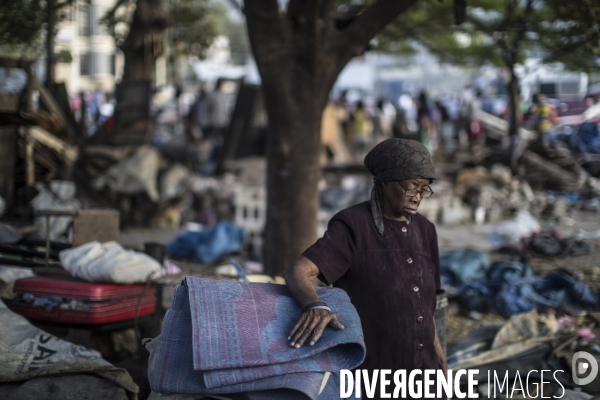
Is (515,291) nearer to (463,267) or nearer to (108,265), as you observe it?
(463,267)

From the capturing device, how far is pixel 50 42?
481 inches

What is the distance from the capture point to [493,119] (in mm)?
22234

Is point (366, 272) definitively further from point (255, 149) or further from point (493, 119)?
point (493, 119)

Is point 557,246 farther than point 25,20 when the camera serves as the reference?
No

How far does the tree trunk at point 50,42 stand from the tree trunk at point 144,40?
1267 mm

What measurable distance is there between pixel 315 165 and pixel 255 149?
8288mm

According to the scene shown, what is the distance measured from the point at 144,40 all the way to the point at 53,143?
2448mm

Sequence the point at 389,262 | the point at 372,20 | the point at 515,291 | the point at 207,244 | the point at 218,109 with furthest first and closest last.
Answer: the point at 218,109, the point at 207,244, the point at 515,291, the point at 372,20, the point at 389,262

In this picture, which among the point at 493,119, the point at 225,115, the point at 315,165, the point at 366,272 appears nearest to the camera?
the point at 366,272

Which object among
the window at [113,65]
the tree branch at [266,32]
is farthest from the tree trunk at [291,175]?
the window at [113,65]

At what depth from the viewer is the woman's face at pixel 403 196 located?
2.92 m

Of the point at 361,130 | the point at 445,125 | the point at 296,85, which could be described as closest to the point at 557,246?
the point at 296,85

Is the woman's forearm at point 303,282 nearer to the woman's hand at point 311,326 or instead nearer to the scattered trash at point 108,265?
the woman's hand at point 311,326

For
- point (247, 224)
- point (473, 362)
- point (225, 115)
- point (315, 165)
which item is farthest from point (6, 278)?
point (225, 115)
